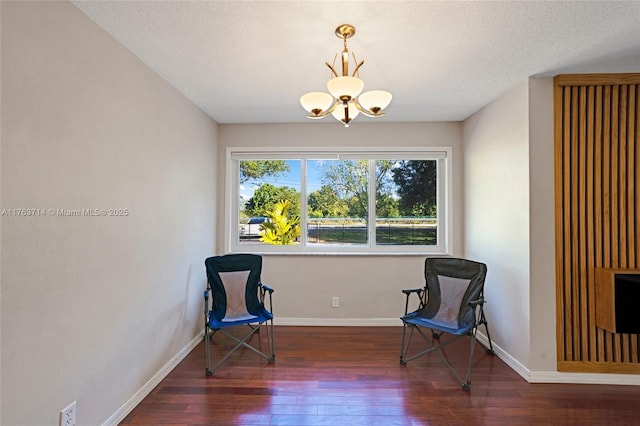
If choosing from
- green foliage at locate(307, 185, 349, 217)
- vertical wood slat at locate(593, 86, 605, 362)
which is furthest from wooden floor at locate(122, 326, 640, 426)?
green foliage at locate(307, 185, 349, 217)

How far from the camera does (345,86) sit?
5.43ft

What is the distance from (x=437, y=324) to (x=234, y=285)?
200 centimetres

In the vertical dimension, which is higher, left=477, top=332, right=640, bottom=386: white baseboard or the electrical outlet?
the electrical outlet

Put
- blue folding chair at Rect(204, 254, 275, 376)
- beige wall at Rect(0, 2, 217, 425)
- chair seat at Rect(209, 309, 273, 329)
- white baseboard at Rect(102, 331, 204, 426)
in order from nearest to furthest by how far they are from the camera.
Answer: beige wall at Rect(0, 2, 217, 425), white baseboard at Rect(102, 331, 204, 426), chair seat at Rect(209, 309, 273, 329), blue folding chair at Rect(204, 254, 275, 376)

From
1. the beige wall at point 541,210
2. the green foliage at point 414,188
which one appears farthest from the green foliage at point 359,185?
the beige wall at point 541,210

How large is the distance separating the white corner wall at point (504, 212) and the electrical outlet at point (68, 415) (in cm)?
317

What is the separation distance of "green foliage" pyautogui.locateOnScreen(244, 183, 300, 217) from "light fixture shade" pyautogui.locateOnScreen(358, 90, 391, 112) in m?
2.13

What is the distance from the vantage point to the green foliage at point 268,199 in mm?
3877

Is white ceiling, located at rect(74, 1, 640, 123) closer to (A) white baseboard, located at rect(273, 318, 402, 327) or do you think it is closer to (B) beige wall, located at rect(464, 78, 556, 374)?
(B) beige wall, located at rect(464, 78, 556, 374)

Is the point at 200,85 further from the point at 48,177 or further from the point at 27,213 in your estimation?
the point at 27,213

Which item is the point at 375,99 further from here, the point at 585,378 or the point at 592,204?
the point at 585,378

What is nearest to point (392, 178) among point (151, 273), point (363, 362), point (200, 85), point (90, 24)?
point (363, 362)

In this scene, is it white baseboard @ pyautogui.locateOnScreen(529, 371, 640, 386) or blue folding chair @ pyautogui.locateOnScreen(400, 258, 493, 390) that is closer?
white baseboard @ pyautogui.locateOnScreen(529, 371, 640, 386)

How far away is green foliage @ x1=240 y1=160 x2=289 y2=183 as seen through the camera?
3877 mm
